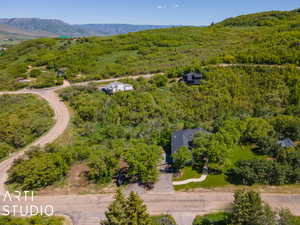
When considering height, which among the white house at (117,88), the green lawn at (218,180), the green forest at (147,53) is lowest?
the green lawn at (218,180)

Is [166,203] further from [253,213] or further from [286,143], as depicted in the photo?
[286,143]

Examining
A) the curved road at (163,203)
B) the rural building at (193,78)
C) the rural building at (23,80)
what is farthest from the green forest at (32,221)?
the rural building at (23,80)

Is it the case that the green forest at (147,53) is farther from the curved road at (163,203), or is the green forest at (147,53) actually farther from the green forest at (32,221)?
the green forest at (32,221)

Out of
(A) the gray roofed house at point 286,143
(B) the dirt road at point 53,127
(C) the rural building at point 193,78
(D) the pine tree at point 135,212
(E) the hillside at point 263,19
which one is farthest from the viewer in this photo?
(E) the hillside at point 263,19

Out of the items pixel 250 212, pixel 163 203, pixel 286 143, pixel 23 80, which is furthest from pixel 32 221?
pixel 23 80

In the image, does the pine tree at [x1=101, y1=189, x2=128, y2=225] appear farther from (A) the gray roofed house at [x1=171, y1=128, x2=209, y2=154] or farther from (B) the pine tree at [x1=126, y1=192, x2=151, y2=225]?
(A) the gray roofed house at [x1=171, y1=128, x2=209, y2=154]

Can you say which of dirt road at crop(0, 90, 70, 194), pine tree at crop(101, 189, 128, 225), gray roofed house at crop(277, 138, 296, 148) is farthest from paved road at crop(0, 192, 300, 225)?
gray roofed house at crop(277, 138, 296, 148)

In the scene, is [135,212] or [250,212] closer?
[135,212]

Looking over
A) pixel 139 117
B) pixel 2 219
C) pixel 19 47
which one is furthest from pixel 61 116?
pixel 19 47
